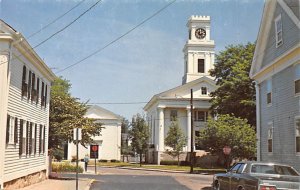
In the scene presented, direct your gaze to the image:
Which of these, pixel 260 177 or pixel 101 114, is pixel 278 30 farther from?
pixel 101 114

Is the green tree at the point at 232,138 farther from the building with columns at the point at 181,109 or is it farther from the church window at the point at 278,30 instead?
the church window at the point at 278,30

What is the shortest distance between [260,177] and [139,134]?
152 ft

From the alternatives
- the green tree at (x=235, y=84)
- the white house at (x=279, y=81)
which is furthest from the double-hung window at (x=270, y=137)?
the green tree at (x=235, y=84)

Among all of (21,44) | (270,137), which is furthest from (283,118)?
(21,44)

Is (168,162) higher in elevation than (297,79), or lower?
lower

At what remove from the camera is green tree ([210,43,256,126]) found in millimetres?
49250

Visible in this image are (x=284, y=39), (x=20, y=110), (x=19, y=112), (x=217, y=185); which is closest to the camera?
(x=217, y=185)

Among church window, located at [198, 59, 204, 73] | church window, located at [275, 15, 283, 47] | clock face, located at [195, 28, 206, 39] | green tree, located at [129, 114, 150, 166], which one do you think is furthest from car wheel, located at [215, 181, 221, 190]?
clock face, located at [195, 28, 206, 39]

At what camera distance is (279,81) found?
74.5 ft

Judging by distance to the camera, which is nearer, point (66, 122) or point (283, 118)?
point (283, 118)

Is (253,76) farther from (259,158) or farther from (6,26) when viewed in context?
(6,26)

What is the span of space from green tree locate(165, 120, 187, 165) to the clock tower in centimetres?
1323

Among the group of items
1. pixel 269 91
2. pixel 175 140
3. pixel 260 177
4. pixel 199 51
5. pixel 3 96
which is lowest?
Answer: pixel 260 177

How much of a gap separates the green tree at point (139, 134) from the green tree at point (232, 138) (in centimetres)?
1680
